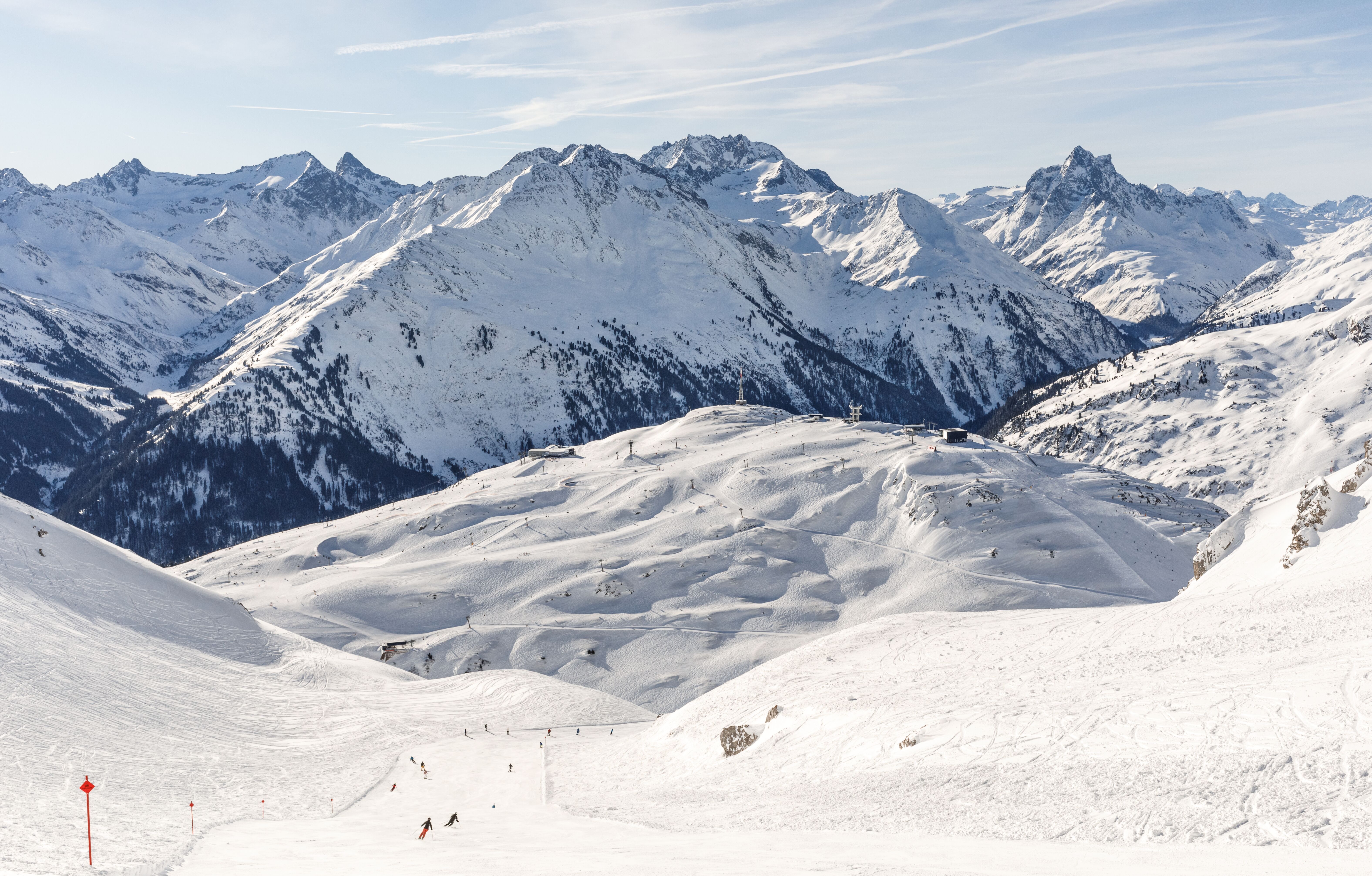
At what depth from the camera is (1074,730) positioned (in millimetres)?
31922

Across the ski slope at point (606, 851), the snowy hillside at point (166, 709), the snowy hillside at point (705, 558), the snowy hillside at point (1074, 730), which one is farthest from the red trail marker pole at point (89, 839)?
the snowy hillside at point (705, 558)

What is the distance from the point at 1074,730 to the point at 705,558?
259 feet

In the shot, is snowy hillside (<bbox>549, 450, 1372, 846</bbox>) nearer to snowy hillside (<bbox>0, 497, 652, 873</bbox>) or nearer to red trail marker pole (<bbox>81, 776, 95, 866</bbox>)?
snowy hillside (<bbox>0, 497, 652, 873</bbox>)

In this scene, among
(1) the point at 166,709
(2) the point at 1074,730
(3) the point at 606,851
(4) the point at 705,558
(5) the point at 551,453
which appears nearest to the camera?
(3) the point at 606,851

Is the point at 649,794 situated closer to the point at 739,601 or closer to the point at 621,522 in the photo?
the point at 739,601

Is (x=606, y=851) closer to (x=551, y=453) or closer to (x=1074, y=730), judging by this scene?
(x=1074, y=730)

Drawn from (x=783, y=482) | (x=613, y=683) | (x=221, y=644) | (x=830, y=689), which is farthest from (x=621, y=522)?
(x=830, y=689)

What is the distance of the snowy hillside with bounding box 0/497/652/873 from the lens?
113 ft

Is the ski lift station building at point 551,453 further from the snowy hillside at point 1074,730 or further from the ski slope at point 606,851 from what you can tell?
the ski slope at point 606,851

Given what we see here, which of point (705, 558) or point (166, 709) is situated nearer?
point (166, 709)

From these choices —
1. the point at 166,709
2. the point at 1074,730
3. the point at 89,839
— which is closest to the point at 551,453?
the point at 166,709

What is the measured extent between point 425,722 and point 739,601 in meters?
47.2

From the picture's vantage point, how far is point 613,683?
87.8 meters

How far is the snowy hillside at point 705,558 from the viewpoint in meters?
94.2
